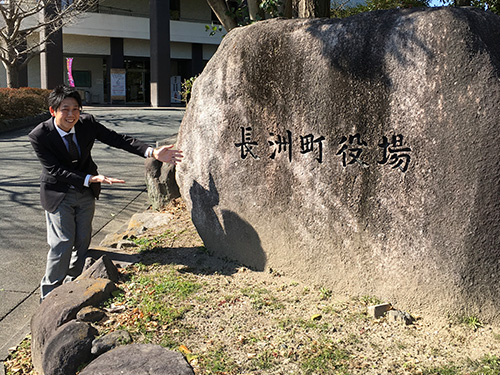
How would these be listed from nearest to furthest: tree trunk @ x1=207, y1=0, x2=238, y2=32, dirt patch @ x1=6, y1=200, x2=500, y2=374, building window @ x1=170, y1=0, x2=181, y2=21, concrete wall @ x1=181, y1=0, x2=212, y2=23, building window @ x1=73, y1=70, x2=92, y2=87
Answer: dirt patch @ x1=6, y1=200, x2=500, y2=374, tree trunk @ x1=207, y1=0, x2=238, y2=32, building window @ x1=73, y1=70, x2=92, y2=87, building window @ x1=170, y1=0, x2=181, y2=21, concrete wall @ x1=181, y1=0, x2=212, y2=23

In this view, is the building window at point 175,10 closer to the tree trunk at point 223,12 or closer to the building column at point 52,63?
the building column at point 52,63

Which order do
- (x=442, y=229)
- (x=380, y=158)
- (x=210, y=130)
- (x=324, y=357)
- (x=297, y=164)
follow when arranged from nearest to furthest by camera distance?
(x=324, y=357) < (x=442, y=229) < (x=380, y=158) < (x=297, y=164) < (x=210, y=130)

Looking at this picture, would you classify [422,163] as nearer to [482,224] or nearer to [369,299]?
[482,224]

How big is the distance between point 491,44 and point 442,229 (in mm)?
1258

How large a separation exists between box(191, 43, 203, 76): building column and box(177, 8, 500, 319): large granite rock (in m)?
25.4

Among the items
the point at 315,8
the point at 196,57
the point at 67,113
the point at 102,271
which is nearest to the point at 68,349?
the point at 102,271

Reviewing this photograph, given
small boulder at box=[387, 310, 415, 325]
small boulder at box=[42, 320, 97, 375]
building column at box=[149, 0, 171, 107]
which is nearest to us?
small boulder at box=[42, 320, 97, 375]

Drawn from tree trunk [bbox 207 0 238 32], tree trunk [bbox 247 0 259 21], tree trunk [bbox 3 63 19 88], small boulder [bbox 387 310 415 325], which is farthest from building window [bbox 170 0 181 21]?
small boulder [bbox 387 310 415 325]

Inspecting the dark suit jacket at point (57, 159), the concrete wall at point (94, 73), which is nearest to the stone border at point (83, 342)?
the dark suit jacket at point (57, 159)

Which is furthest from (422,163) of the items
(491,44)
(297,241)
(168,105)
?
(168,105)

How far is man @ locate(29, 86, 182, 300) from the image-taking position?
4152 millimetres

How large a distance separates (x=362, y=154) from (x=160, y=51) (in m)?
23.3

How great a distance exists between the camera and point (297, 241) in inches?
161

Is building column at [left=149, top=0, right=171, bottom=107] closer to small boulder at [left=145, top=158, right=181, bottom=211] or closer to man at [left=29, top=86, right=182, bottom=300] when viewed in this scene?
small boulder at [left=145, top=158, right=181, bottom=211]
